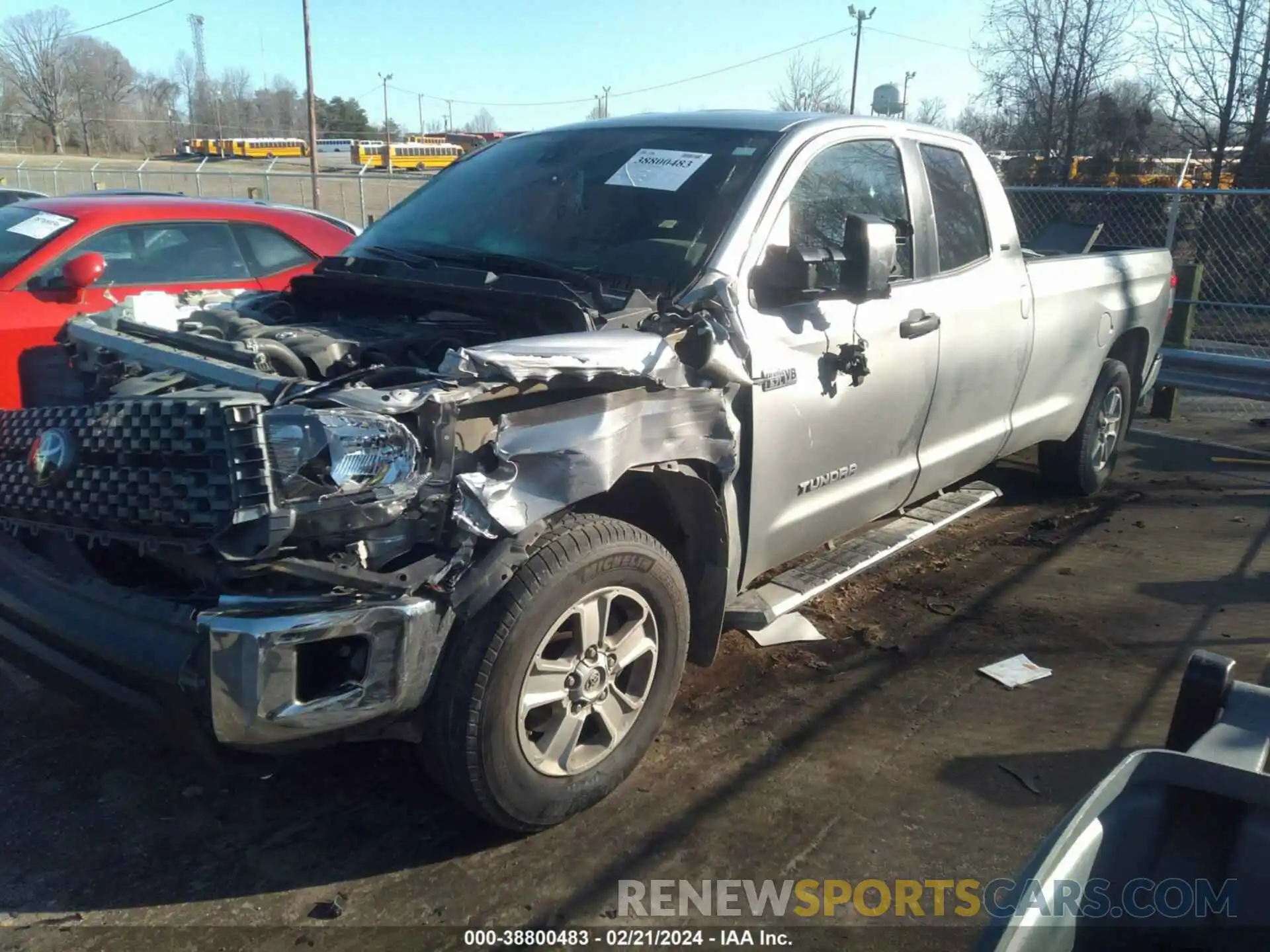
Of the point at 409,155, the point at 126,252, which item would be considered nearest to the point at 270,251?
the point at 126,252

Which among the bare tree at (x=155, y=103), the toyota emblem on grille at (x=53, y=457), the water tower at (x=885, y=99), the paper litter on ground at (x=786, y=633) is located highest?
the bare tree at (x=155, y=103)

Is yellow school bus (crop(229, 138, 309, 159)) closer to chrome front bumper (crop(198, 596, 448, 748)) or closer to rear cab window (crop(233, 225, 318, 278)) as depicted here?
rear cab window (crop(233, 225, 318, 278))

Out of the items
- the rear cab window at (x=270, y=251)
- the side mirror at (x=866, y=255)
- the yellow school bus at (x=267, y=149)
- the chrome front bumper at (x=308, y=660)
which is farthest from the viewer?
the yellow school bus at (x=267, y=149)

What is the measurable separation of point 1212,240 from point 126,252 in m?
11.1

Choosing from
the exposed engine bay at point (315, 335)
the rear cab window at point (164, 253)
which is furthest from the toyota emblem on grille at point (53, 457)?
the rear cab window at point (164, 253)

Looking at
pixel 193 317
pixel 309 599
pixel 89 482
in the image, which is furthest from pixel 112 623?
pixel 193 317

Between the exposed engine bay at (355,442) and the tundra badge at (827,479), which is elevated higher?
the exposed engine bay at (355,442)

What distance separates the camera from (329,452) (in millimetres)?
2369

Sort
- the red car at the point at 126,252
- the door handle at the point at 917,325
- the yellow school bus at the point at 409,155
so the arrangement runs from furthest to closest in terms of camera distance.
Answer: the yellow school bus at the point at 409,155, the red car at the point at 126,252, the door handle at the point at 917,325

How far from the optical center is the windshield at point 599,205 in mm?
3459

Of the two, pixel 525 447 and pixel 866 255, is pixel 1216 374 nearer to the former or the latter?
pixel 866 255

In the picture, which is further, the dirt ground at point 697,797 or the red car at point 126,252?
the red car at point 126,252

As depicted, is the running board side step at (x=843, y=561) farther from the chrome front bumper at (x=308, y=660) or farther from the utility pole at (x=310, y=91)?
the utility pole at (x=310, y=91)

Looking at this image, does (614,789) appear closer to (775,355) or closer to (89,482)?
(775,355)
